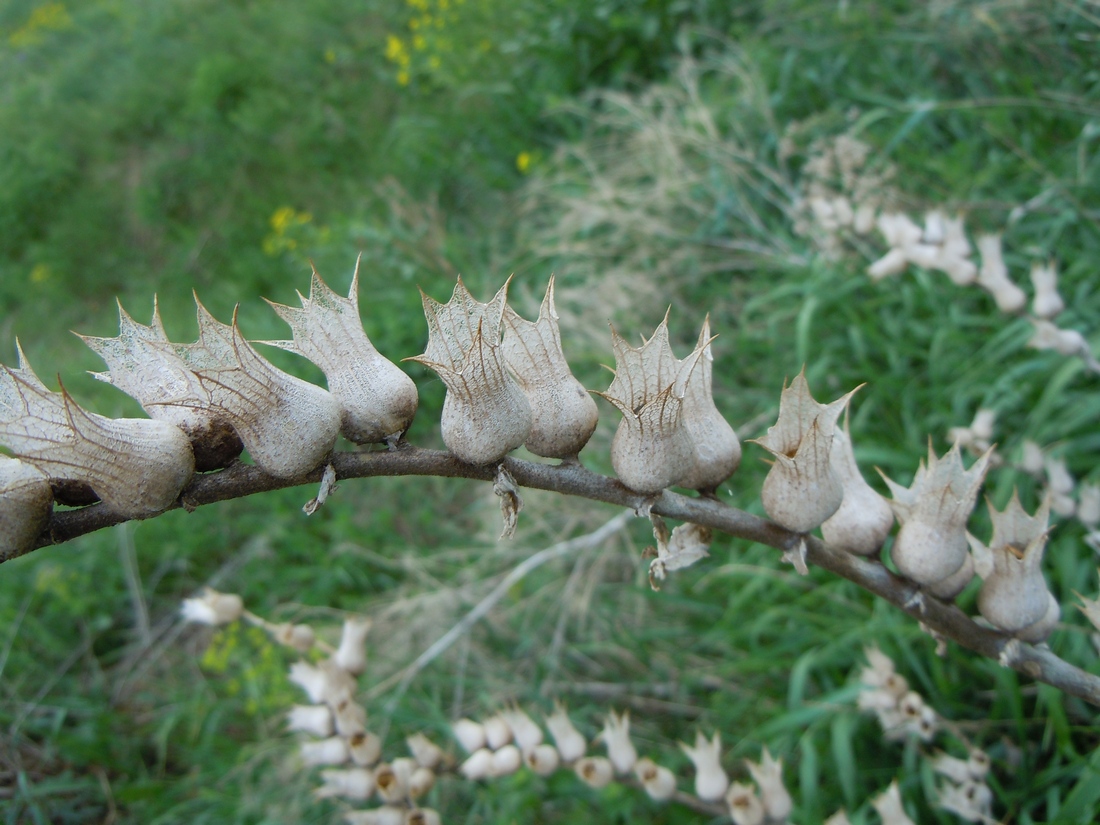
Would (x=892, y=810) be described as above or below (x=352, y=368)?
below

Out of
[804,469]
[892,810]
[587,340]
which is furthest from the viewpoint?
[587,340]

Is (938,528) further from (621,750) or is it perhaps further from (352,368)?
(621,750)

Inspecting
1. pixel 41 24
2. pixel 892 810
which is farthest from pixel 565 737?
pixel 41 24

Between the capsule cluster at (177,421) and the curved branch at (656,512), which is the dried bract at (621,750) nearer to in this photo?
the curved branch at (656,512)

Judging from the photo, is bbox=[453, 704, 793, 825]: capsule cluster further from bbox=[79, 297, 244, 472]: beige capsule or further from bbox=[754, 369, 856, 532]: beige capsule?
bbox=[79, 297, 244, 472]: beige capsule

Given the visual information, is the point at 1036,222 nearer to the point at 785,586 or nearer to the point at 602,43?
the point at 785,586

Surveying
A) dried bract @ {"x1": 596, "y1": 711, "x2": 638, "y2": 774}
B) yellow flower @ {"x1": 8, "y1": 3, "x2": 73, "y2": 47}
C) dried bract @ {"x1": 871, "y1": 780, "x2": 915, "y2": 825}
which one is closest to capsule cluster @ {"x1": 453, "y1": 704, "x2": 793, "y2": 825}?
dried bract @ {"x1": 596, "y1": 711, "x2": 638, "y2": 774}
